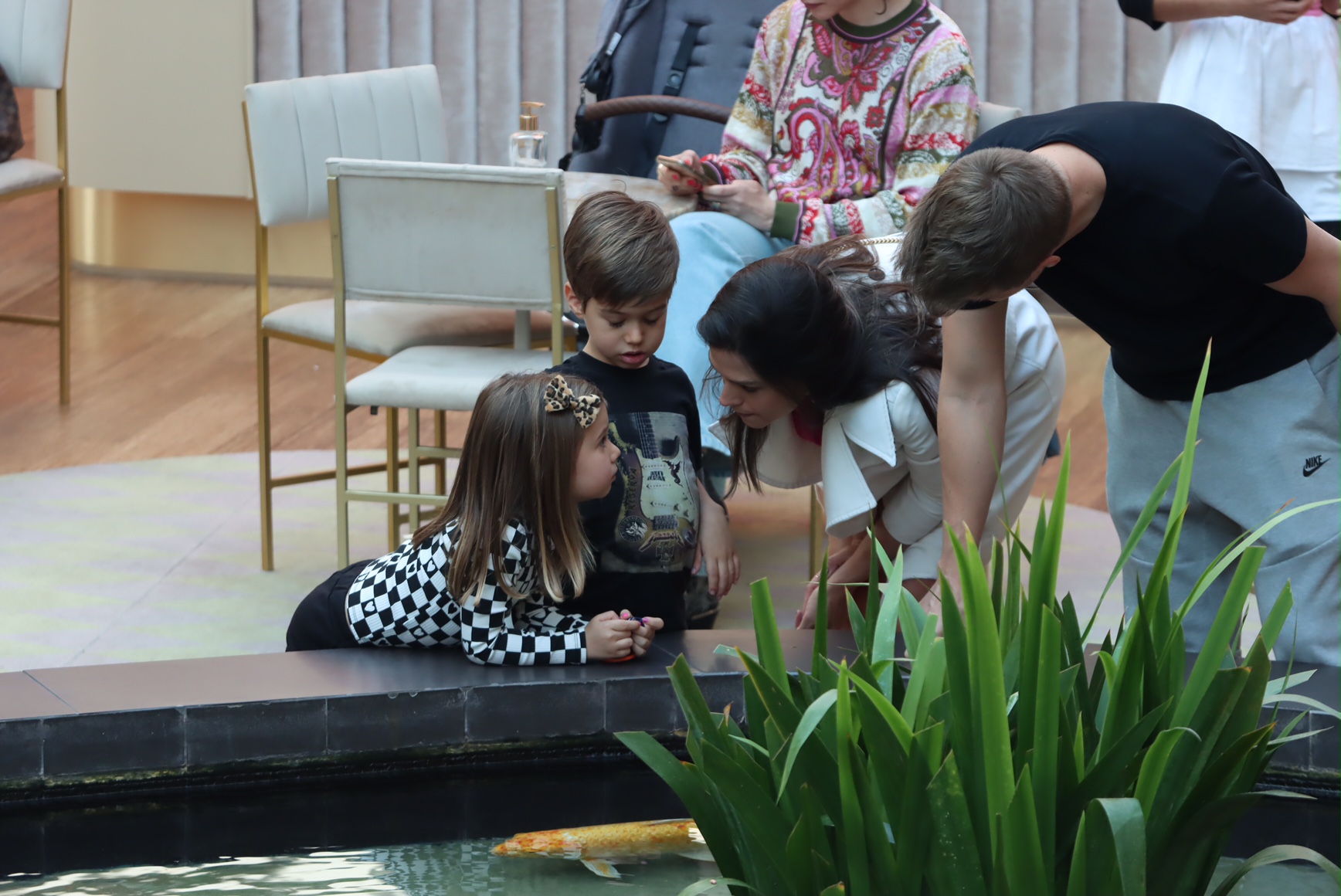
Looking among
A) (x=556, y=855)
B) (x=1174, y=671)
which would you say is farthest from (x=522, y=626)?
(x=1174, y=671)

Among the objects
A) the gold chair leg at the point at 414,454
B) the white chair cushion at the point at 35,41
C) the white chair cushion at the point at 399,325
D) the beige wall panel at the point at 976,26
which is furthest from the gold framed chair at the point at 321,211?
the beige wall panel at the point at 976,26

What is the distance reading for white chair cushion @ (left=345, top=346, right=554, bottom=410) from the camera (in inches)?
120

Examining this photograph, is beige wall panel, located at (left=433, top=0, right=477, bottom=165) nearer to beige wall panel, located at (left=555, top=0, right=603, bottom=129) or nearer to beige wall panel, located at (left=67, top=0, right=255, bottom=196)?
beige wall panel, located at (left=555, top=0, right=603, bottom=129)

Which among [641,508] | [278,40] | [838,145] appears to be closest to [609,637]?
[641,508]

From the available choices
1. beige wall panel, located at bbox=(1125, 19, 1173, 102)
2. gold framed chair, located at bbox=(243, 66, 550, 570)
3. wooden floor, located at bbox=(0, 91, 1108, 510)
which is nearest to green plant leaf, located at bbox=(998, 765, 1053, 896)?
gold framed chair, located at bbox=(243, 66, 550, 570)

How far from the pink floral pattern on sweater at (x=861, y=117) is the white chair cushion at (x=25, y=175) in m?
2.23

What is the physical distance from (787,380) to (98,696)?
0.94 metres

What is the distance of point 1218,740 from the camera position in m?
1.48

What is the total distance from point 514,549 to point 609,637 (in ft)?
0.55

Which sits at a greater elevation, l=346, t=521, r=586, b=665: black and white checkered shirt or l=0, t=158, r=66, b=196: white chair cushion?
l=0, t=158, r=66, b=196: white chair cushion

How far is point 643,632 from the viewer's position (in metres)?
2.15

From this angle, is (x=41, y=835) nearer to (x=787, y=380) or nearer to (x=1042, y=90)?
(x=787, y=380)

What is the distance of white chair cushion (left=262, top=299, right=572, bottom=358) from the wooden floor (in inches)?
42.1

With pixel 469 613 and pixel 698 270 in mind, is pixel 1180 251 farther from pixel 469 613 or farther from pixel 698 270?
pixel 698 270
